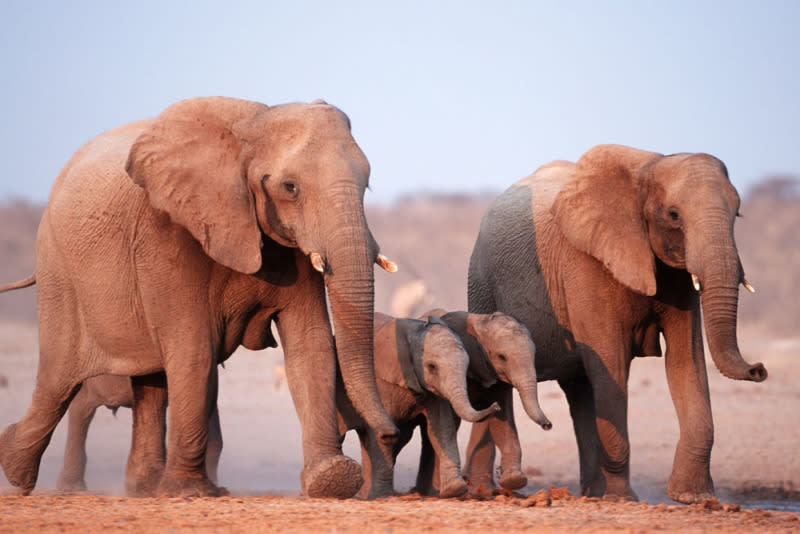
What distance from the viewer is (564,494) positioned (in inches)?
290

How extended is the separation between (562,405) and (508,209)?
937 centimetres

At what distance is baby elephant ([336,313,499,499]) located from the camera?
24.8ft

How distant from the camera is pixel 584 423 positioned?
32.5 feet

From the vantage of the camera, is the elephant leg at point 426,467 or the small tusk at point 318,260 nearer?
the small tusk at point 318,260

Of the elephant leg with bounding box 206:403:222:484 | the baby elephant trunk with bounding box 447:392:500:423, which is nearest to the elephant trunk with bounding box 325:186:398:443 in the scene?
the baby elephant trunk with bounding box 447:392:500:423

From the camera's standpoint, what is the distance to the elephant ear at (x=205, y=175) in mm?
7051

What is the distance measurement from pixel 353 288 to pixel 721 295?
2239 millimetres

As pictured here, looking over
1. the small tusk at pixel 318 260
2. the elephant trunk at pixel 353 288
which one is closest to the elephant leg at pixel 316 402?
the elephant trunk at pixel 353 288

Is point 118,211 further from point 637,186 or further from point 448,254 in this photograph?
point 448,254

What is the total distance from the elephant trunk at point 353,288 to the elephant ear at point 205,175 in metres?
0.54

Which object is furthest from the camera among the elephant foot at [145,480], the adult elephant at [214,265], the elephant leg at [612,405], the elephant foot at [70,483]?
the elephant foot at [70,483]

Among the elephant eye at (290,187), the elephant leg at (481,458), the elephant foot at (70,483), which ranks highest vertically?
the elephant eye at (290,187)

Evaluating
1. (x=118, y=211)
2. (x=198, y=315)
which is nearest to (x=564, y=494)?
(x=198, y=315)

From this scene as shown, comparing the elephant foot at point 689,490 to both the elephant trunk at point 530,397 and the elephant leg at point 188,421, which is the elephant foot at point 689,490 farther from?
the elephant leg at point 188,421
